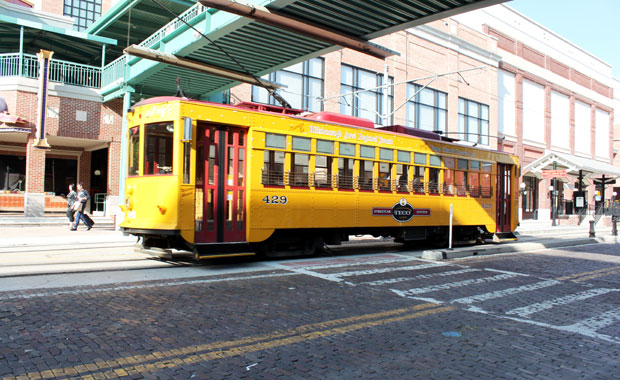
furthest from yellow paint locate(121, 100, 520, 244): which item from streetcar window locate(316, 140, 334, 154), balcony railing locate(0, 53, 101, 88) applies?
balcony railing locate(0, 53, 101, 88)

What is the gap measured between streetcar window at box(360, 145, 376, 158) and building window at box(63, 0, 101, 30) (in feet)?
82.1

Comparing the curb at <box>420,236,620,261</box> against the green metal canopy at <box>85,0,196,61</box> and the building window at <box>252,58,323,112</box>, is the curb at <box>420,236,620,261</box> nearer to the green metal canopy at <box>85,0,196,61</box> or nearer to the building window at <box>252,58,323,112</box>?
the building window at <box>252,58,323,112</box>

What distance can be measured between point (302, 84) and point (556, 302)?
20016 millimetres

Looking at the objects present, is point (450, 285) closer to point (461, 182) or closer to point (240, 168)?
point (240, 168)

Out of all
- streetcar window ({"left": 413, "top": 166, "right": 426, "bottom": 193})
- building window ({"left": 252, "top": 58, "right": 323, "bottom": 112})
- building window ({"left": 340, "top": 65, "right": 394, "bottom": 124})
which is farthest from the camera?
building window ({"left": 340, "top": 65, "right": 394, "bottom": 124})

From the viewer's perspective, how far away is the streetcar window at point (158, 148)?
31.4ft

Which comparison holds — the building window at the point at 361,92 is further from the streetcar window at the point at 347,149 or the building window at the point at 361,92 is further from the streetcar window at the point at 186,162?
the streetcar window at the point at 186,162

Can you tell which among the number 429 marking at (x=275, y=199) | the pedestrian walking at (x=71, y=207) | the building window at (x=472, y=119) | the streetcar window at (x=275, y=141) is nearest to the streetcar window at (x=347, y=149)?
the streetcar window at (x=275, y=141)

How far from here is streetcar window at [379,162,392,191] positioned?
12.7 meters

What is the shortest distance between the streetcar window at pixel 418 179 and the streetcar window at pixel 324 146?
320 centimetres

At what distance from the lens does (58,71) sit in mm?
21000

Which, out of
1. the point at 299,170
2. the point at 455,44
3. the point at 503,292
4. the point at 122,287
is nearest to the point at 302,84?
the point at 455,44

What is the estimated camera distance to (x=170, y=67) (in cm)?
1711

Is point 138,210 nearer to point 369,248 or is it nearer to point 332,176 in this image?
point 332,176
